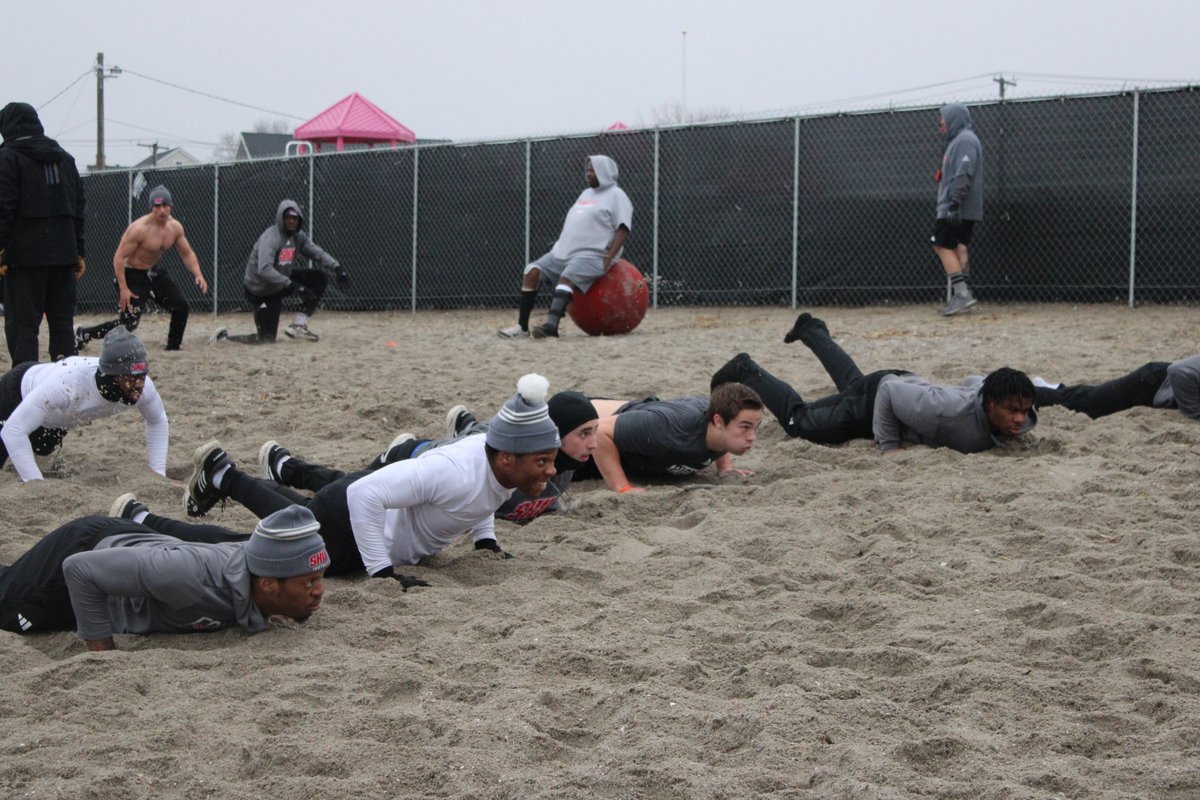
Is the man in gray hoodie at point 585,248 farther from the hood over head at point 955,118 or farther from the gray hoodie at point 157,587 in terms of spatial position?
the gray hoodie at point 157,587

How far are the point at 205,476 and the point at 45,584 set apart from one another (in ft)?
4.07

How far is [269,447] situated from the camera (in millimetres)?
6492

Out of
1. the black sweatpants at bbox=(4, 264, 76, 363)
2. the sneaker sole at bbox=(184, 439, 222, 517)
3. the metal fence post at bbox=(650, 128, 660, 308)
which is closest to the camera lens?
the sneaker sole at bbox=(184, 439, 222, 517)

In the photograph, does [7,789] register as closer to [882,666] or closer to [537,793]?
[537,793]

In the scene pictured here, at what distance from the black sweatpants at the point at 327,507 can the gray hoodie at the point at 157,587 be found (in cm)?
64

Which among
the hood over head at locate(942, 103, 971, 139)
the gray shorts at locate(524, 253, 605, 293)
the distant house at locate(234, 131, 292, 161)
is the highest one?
the distant house at locate(234, 131, 292, 161)

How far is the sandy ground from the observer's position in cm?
336

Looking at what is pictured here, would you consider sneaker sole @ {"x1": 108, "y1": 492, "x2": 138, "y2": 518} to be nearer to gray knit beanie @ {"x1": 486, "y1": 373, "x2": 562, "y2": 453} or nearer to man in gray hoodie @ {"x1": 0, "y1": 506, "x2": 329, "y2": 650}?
man in gray hoodie @ {"x1": 0, "y1": 506, "x2": 329, "y2": 650}

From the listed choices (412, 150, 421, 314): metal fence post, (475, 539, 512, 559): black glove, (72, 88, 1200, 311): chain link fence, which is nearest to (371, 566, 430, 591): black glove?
(475, 539, 512, 559): black glove

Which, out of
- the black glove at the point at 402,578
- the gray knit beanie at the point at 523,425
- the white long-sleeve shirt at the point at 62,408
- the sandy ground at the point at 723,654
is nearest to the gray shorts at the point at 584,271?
the sandy ground at the point at 723,654

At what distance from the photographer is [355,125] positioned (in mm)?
24922

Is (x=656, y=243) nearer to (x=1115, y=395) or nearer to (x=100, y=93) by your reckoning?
(x=1115, y=395)

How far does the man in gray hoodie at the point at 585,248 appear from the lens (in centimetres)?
1232

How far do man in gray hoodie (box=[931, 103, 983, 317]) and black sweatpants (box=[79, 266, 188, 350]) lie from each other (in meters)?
7.47
